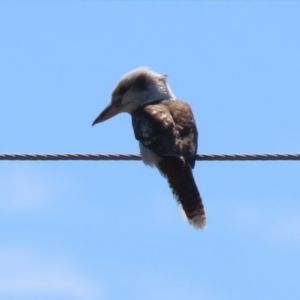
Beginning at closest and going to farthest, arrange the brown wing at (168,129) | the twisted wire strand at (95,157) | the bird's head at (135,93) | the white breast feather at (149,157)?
the twisted wire strand at (95,157)
the brown wing at (168,129)
the white breast feather at (149,157)
the bird's head at (135,93)

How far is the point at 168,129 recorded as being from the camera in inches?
341

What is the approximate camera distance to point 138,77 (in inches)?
389

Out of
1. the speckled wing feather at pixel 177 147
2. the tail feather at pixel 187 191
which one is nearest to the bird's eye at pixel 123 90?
the speckled wing feather at pixel 177 147

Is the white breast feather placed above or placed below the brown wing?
below

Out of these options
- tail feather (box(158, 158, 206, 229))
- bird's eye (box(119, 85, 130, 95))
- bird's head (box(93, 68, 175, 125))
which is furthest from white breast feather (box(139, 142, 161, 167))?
bird's eye (box(119, 85, 130, 95))

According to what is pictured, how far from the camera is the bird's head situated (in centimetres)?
968

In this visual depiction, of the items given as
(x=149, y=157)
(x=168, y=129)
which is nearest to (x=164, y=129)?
(x=168, y=129)

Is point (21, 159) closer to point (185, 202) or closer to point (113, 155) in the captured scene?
point (113, 155)

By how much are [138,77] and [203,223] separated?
→ 1.98m

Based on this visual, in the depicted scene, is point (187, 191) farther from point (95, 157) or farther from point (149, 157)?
point (95, 157)

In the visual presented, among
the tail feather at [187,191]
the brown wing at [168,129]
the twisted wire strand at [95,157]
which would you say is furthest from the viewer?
the brown wing at [168,129]

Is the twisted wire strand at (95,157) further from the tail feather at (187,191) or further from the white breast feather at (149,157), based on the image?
the white breast feather at (149,157)

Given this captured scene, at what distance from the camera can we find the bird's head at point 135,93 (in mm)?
9680

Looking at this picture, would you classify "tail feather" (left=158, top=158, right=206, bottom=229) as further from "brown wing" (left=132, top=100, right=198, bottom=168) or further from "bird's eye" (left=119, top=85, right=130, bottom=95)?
"bird's eye" (left=119, top=85, right=130, bottom=95)
